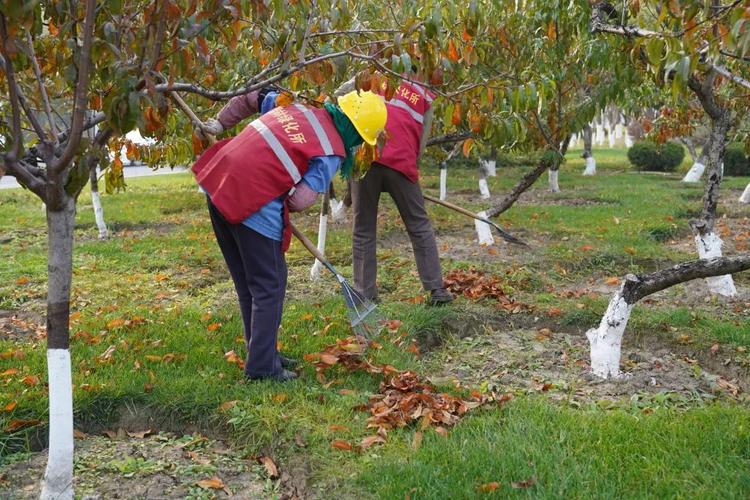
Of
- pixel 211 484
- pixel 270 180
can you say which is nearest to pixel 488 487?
pixel 211 484

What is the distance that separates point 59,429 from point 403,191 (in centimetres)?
343

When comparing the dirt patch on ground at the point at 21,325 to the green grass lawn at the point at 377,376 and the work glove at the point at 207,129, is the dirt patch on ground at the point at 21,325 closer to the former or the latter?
the green grass lawn at the point at 377,376

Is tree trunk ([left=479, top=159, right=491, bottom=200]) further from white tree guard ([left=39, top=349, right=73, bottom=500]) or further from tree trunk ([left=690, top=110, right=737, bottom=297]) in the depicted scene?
white tree guard ([left=39, top=349, right=73, bottom=500])

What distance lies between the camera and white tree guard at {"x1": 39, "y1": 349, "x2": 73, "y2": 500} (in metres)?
3.00

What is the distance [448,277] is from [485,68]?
9.71 feet

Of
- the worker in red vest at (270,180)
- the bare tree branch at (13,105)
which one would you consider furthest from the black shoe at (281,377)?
the bare tree branch at (13,105)

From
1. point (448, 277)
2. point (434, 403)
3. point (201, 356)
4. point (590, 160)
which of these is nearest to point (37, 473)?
point (201, 356)

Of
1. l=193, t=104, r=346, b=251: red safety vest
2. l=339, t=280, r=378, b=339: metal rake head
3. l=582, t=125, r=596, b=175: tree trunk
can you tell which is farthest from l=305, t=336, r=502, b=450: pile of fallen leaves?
l=582, t=125, r=596, b=175: tree trunk

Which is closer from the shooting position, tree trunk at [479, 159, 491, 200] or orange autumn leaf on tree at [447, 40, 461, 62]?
orange autumn leaf on tree at [447, 40, 461, 62]

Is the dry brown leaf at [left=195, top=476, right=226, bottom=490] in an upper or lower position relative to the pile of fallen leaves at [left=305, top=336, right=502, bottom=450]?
lower

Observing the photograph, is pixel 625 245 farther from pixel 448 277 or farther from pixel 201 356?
pixel 201 356

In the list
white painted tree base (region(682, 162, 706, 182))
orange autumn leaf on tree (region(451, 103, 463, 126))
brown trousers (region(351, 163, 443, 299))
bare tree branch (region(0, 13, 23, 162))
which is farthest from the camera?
white painted tree base (region(682, 162, 706, 182))

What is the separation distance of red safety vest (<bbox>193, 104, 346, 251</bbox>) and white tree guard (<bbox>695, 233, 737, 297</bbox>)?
3.57 m

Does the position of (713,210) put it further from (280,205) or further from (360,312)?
(280,205)
